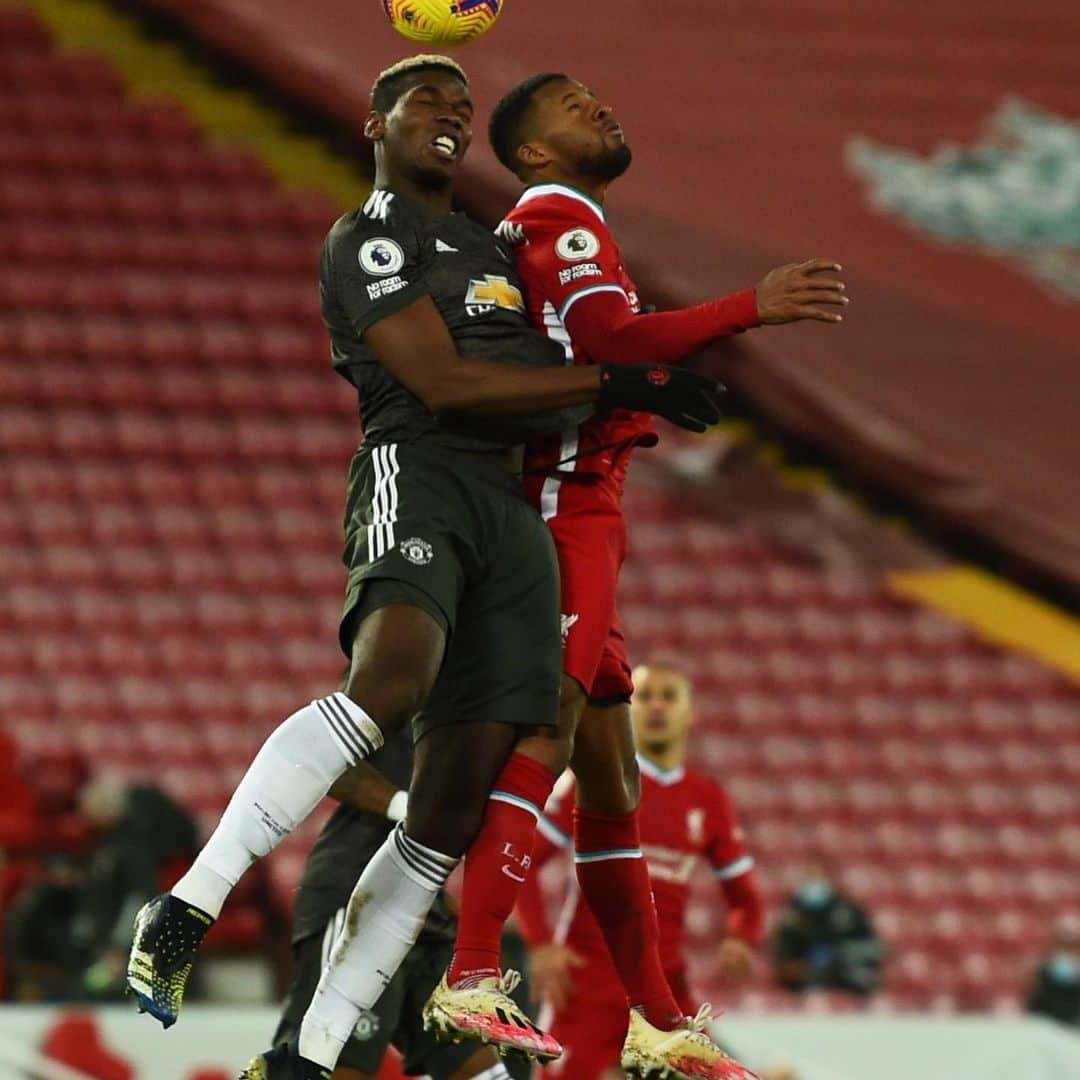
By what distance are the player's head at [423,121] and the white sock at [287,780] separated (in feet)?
3.41

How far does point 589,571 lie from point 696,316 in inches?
21.1

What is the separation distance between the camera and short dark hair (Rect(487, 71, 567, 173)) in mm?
4273

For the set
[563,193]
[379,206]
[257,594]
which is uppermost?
[257,594]

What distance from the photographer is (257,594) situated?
41.7ft

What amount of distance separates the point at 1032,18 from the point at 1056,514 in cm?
384

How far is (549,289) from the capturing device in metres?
4.14

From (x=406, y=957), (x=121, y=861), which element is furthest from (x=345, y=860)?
(x=121, y=861)

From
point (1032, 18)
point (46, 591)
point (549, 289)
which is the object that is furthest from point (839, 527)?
point (549, 289)

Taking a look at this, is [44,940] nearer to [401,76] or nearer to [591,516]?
[591,516]

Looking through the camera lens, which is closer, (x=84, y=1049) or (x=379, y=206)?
(x=379, y=206)

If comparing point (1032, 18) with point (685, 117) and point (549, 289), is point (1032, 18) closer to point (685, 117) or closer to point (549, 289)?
point (685, 117)

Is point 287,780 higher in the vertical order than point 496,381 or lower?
lower

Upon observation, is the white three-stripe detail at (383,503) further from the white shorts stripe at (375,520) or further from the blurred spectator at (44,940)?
the blurred spectator at (44,940)

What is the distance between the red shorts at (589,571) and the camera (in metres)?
4.13
